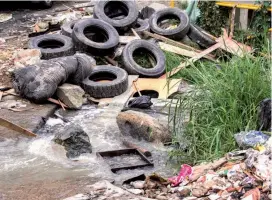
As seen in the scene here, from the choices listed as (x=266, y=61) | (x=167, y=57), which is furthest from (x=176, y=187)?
(x=167, y=57)

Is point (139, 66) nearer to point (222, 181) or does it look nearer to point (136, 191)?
point (136, 191)

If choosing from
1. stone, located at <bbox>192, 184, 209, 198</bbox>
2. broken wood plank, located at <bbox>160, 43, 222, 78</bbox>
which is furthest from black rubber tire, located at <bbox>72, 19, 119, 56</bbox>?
stone, located at <bbox>192, 184, 209, 198</bbox>

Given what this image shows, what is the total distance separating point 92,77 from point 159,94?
46.9 inches

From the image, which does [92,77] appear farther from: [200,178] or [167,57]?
[200,178]

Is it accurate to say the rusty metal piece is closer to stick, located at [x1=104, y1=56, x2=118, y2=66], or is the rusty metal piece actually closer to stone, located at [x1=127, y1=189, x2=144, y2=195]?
stone, located at [x1=127, y1=189, x2=144, y2=195]

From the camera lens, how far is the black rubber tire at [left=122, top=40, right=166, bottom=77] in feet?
29.7

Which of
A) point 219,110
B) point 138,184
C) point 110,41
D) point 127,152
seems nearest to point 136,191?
point 138,184

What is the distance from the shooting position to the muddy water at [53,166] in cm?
517

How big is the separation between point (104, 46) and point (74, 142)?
356 centimetres

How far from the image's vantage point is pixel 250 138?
5180mm

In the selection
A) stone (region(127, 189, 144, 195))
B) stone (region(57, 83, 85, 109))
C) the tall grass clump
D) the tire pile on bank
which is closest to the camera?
stone (region(127, 189, 144, 195))

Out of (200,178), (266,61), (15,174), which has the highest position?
(266,61)

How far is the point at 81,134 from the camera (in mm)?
6148

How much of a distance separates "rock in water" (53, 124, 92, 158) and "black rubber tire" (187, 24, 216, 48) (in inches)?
193
